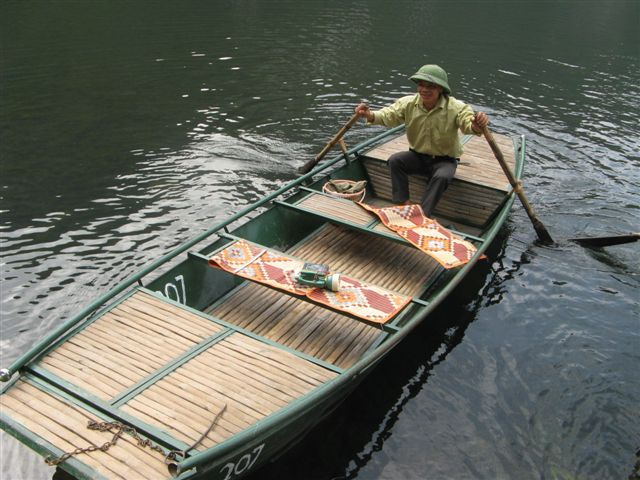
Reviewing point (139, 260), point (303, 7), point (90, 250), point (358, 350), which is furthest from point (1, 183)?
point (303, 7)

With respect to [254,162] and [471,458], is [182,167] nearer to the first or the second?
[254,162]

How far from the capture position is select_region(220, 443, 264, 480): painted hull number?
5.05 m

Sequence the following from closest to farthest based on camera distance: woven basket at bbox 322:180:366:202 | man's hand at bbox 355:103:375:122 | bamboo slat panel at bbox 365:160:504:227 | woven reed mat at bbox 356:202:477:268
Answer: woven reed mat at bbox 356:202:477:268
man's hand at bbox 355:103:375:122
woven basket at bbox 322:180:366:202
bamboo slat panel at bbox 365:160:504:227

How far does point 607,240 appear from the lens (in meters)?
10.1

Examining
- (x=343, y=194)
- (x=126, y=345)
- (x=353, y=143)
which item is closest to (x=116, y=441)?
(x=126, y=345)

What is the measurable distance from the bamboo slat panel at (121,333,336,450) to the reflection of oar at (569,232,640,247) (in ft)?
21.9

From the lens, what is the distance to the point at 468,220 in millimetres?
10195

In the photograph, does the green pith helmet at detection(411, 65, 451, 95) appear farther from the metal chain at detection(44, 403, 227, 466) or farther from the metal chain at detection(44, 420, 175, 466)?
the metal chain at detection(44, 420, 175, 466)

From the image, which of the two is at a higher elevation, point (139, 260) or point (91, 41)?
point (91, 41)

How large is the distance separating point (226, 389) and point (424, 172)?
5.78 metres

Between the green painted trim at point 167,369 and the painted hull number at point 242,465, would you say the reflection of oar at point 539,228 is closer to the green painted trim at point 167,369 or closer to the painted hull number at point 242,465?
the green painted trim at point 167,369

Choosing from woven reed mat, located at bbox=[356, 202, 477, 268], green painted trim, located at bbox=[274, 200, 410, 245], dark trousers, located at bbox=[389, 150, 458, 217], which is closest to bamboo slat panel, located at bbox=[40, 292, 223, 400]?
green painted trim, located at bbox=[274, 200, 410, 245]

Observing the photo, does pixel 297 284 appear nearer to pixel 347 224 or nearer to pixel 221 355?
pixel 221 355

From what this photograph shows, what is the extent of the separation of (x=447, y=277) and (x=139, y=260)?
5.17 meters
